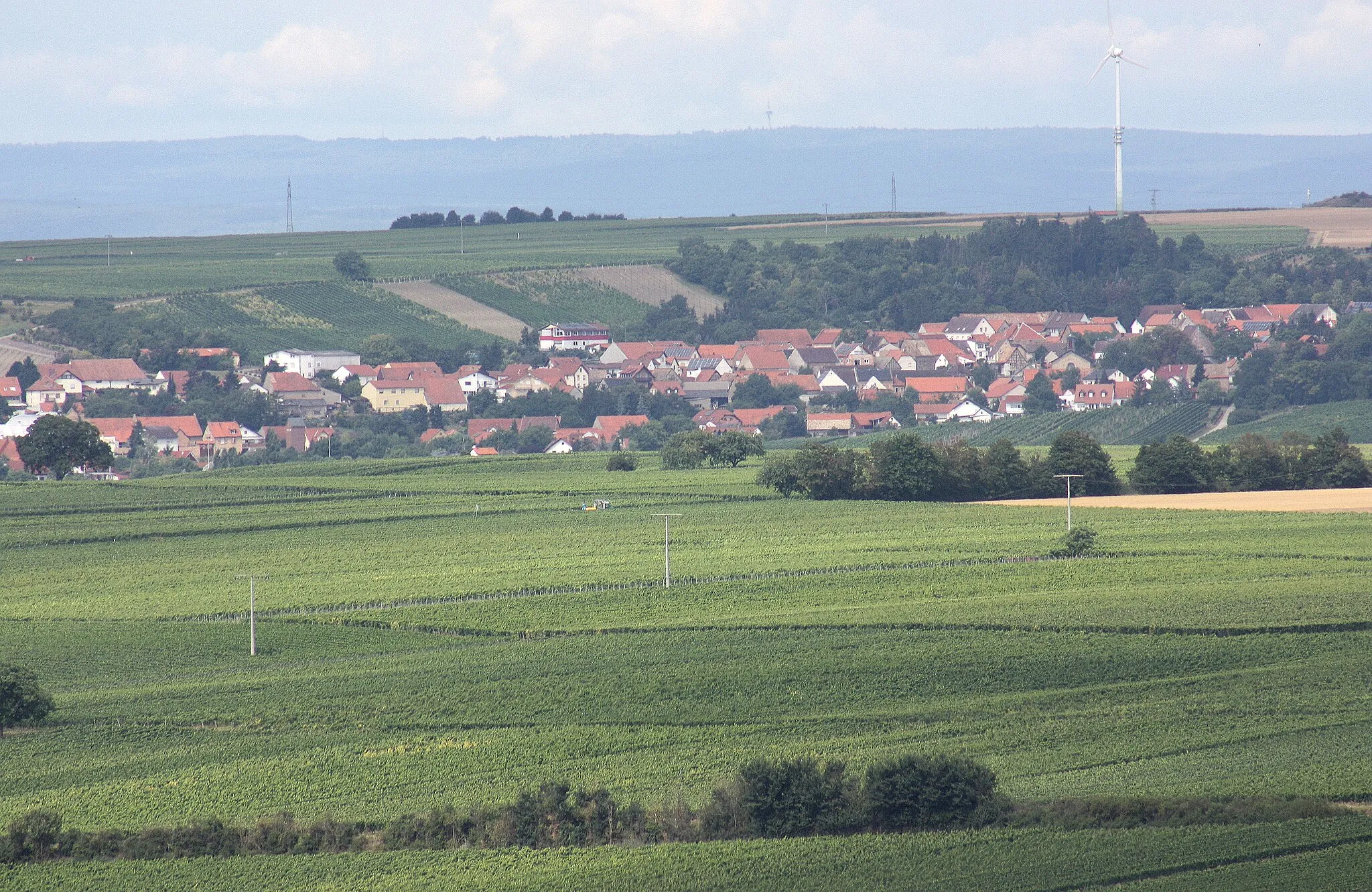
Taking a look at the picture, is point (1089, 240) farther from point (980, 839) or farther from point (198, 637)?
point (980, 839)

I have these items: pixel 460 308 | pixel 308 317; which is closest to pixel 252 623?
pixel 308 317

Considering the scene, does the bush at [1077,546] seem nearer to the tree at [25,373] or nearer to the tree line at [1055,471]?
the tree line at [1055,471]

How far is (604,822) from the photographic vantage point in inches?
1363

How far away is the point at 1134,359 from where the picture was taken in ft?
506

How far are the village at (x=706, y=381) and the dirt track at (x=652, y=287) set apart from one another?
17.2 meters

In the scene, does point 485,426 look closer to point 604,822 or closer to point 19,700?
point 19,700

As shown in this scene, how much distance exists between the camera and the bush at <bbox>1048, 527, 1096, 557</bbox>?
214ft

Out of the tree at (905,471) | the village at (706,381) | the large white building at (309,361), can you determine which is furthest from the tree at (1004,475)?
the large white building at (309,361)

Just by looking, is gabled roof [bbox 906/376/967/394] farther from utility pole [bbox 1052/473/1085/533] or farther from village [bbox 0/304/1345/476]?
utility pole [bbox 1052/473/1085/533]

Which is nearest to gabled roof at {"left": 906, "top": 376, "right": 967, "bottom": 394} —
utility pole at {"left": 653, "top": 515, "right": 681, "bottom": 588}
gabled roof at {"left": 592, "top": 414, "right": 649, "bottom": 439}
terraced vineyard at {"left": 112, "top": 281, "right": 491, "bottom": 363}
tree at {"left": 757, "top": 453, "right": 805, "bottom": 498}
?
gabled roof at {"left": 592, "top": 414, "right": 649, "bottom": 439}

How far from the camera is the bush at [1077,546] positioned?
65375 millimetres

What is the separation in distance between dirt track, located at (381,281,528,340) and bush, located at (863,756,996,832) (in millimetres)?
141133

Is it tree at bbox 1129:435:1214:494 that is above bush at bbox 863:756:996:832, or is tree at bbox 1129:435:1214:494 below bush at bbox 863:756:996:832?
above

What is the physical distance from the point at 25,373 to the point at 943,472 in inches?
3336
